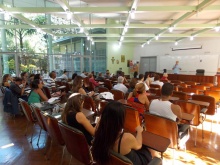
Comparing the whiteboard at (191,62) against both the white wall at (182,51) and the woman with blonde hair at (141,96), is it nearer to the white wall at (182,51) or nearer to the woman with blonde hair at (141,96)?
the white wall at (182,51)

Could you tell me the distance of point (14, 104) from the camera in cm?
447

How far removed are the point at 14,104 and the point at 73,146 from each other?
356 cm

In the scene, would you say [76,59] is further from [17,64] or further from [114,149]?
[114,149]

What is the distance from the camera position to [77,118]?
75.8 inches

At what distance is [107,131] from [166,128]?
3.89ft

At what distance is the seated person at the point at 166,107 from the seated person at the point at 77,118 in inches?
43.0

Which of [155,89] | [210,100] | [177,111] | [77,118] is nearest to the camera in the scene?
[77,118]

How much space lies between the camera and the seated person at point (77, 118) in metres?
1.93

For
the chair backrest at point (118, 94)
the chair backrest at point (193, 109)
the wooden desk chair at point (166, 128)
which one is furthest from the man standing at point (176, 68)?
the wooden desk chair at point (166, 128)

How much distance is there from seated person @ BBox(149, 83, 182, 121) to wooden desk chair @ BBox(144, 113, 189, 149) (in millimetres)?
229

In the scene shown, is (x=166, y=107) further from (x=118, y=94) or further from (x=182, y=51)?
(x=182, y=51)

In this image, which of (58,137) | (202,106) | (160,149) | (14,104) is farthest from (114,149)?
(14,104)

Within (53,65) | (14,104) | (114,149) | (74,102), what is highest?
(53,65)

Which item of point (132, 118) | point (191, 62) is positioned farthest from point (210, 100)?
point (191, 62)
